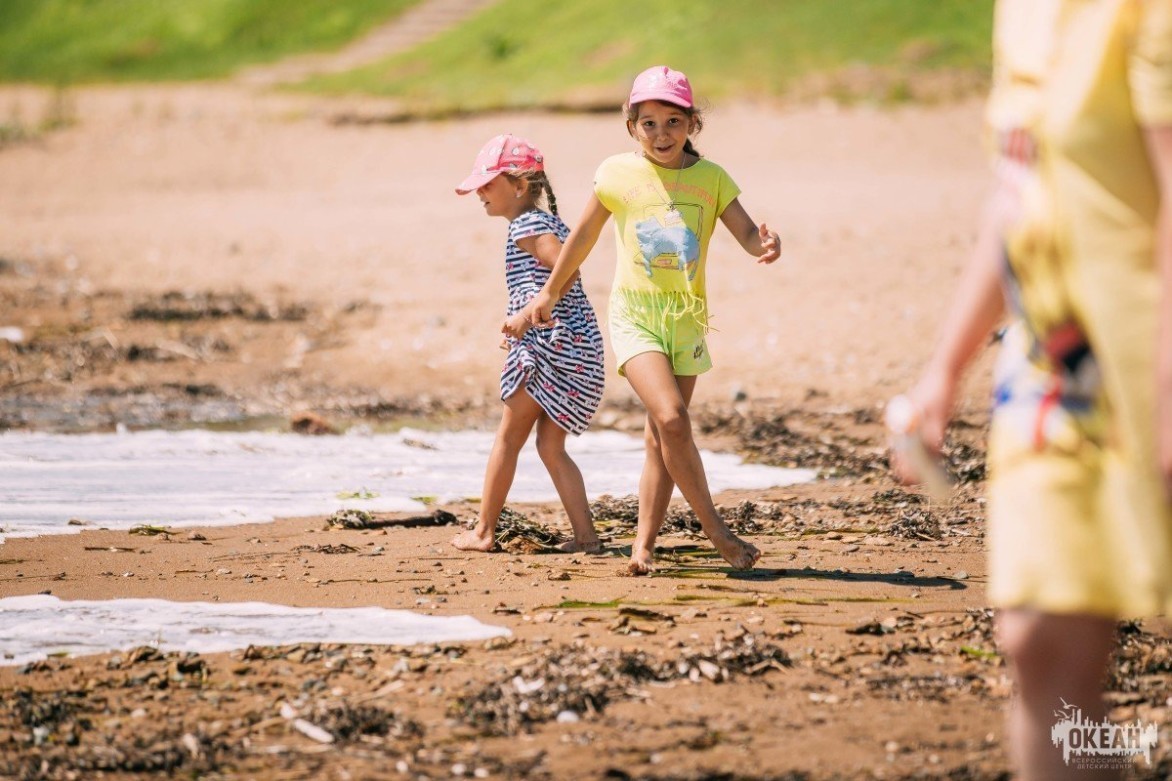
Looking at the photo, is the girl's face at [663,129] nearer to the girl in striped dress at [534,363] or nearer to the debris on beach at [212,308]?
the girl in striped dress at [534,363]

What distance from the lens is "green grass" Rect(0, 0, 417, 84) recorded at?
29.4 meters

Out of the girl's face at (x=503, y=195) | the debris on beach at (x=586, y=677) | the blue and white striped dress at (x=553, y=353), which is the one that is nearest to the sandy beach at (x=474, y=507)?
the debris on beach at (x=586, y=677)

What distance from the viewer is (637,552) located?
203 inches

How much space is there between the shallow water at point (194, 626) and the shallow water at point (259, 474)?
1292 mm

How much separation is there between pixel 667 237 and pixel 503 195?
2.77 ft

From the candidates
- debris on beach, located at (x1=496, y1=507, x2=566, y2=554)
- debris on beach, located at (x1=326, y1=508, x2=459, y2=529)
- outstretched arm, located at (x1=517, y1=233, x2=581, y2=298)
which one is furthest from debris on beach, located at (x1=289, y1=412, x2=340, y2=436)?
outstretched arm, located at (x1=517, y1=233, x2=581, y2=298)

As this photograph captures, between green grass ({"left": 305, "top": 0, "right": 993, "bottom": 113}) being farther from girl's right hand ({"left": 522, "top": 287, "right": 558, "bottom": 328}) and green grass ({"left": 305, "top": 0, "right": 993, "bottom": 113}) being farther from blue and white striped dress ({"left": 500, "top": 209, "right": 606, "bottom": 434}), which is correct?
girl's right hand ({"left": 522, "top": 287, "right": 558, "bottom": 328})

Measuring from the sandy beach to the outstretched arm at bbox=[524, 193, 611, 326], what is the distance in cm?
89

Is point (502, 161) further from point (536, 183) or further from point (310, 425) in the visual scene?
point (310, 425)

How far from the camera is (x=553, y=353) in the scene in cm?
560

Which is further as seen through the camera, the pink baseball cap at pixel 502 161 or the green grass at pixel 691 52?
the green grass at pixel 691 52

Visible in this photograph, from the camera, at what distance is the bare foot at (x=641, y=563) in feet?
16.8

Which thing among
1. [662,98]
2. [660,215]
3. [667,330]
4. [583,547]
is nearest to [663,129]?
[662,98]

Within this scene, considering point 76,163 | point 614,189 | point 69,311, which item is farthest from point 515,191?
point 76,163
